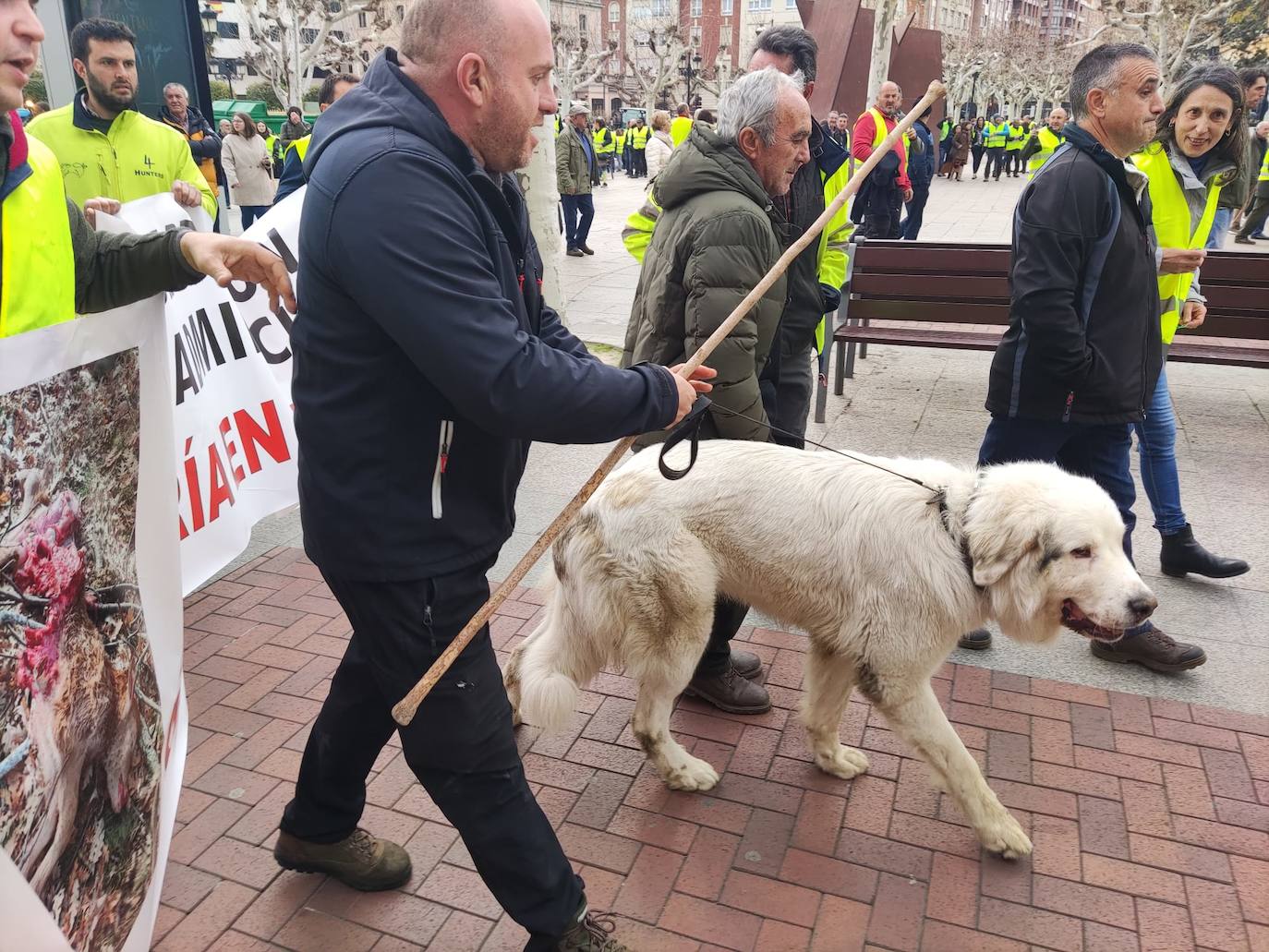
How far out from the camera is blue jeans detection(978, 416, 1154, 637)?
3.90 meters

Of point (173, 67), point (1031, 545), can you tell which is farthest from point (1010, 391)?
point (173, 67)

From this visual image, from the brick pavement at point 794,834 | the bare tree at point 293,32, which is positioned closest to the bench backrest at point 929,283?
the brick pavement at point 794,834

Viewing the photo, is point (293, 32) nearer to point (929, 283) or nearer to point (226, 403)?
point (929, 283)

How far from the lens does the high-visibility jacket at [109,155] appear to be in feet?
16.1

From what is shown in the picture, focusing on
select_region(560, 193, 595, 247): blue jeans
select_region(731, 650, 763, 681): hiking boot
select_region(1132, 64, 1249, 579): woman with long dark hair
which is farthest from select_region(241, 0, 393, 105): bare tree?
select_region(731, 650, 763, 681): hiking boot

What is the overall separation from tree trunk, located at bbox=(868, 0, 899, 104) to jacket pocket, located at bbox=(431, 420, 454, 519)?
1758 centimetres

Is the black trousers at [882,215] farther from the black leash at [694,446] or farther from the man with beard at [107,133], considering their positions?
the black leash at [694,446]

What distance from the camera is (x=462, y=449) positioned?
2.09 m

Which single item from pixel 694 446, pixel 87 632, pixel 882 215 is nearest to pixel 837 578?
pixel 694 446

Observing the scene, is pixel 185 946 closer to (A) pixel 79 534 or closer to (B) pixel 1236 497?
(A) pixel 79 534

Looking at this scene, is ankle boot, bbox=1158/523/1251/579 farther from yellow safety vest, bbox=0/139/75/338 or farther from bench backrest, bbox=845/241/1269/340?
yellow safety vest, bbox=0/139/75/338

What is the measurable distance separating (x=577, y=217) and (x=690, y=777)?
41.0ft

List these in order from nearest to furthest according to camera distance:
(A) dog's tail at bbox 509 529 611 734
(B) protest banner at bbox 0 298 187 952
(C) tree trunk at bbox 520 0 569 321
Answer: (B) protest banner at bbox 0 298 187 952, (A) dog's tail at bbox 509 529 611 734, (C) tree trunk at bbox 520 0 569 321

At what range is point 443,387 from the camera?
6.09 feet
